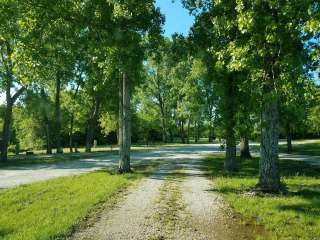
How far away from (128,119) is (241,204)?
36.2ft

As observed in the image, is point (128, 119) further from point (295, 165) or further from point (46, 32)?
point (295, 165)

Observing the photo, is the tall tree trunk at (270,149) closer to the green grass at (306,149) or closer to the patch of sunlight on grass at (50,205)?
the patch of sunlight on grass at (50,205)

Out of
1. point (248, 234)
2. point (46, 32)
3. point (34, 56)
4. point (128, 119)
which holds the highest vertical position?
point (46, 32)

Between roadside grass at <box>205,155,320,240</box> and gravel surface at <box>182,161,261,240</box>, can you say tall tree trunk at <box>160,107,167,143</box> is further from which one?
gravel surface at <box>182,161,261,240</box>

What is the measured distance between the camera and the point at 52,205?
12820 millimetres

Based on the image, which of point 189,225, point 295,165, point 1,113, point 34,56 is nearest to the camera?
point 189,225

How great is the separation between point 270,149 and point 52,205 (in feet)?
23.0

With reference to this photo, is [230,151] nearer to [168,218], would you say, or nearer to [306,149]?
[168,218]

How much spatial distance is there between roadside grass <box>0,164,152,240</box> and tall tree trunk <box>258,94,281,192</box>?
4.84 m

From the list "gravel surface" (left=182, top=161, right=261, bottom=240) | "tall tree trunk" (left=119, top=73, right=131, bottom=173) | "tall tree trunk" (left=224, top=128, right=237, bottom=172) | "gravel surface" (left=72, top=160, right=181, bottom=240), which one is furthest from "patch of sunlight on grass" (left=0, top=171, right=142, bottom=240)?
"tall tree trunk" (left=224, top=128, right=237, bottom=172)

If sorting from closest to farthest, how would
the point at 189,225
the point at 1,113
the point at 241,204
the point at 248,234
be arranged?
the point at 248,234 → the point at 189,225 → the point at 241,204 → the point at 1,113

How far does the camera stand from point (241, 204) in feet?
42.9

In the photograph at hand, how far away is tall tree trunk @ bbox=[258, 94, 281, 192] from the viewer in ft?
50.3

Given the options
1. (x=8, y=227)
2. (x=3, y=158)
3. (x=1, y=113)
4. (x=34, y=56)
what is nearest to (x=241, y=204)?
(x=8, y=227)
